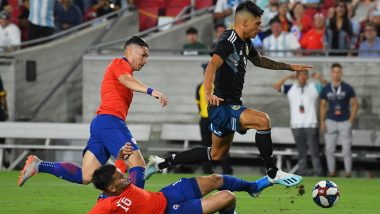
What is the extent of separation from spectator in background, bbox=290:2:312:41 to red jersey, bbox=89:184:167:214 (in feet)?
46.1

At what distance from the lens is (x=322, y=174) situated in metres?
22.2

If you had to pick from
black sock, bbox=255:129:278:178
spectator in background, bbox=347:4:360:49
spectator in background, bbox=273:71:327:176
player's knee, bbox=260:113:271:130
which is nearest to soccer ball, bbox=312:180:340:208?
black sock, bbox=255:129:278:178

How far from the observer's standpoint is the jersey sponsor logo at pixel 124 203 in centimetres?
1023

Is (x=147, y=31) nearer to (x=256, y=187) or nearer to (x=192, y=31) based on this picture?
(x=192, y=31)

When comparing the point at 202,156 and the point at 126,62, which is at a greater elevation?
the point at 126,62

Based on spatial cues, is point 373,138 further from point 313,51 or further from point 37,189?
point 37,189

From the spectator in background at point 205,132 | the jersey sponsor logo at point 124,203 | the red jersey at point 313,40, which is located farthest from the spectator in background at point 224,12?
the jersey sponsor logo at point 124,203

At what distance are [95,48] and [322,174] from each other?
6022 mm

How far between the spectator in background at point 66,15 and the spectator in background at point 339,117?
7.25 meters

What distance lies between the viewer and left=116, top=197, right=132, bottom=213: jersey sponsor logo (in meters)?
10.2

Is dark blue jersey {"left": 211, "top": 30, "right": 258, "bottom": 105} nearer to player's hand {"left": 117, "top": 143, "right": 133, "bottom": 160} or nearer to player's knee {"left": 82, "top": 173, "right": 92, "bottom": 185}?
player's hand {"left": 117, "top": 143, "right": 133, "bottom": 160}

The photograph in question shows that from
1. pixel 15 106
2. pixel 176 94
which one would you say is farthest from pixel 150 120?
pixel 15 106

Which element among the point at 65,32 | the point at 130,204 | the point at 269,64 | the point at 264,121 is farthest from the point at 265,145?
the point at 65,32

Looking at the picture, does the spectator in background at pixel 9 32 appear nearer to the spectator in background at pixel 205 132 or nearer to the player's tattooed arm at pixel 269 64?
the spectator in background at pixel 205 132
